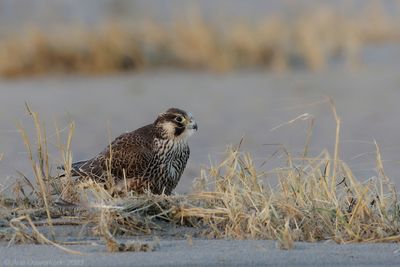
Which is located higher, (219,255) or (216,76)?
(219,255)

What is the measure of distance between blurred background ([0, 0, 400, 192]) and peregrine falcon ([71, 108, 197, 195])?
6.53ft

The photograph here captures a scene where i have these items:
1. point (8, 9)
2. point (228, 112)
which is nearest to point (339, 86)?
point (228, 112)

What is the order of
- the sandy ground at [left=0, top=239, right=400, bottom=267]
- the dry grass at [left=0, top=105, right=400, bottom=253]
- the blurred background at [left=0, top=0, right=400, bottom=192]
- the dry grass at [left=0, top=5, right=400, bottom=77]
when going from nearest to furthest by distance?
the sandy ground at [left=0, top=239, right=400, bottom=267]
the dry grass at [left=0, top=105, right=400, bottom=253]
the blurred background at [left=0, top=0, right=400, bottom=192]
the dry grass at [left=0, top=5, right=400, bottom=77]

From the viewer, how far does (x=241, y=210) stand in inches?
203

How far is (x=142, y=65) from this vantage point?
14320 millimetres

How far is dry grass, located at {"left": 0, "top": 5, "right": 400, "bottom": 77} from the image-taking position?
14.1 meters

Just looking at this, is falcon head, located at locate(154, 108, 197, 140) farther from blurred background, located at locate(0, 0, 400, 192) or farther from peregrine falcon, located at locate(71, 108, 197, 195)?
blurred background, located at locate(0, 0, 400, 192)

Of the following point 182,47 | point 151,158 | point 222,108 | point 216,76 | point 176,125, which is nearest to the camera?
point 151,158

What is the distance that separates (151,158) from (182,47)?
7830 mm

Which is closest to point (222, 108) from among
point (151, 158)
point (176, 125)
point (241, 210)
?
point (176, 125)

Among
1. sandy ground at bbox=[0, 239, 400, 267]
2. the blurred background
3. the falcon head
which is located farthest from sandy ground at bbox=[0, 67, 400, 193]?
sandy ground at bbox=[0, 239, 400, 267]

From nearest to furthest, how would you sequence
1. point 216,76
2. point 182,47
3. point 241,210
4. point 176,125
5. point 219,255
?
point 219,255
point 241,210
point 176,125
point 216,76
point 182,47

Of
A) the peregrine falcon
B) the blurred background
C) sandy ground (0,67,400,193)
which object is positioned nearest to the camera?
the peregrine falcon

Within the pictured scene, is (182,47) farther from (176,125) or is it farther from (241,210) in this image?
(241,210)
